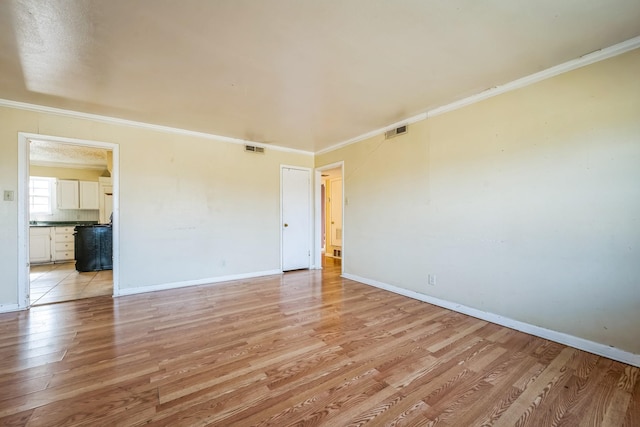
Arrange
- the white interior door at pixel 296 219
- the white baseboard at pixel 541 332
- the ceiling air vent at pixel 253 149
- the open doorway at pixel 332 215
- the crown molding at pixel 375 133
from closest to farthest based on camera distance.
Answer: the white baseboard at pixel 541 332 < the crown molding at pixel 375 133 < the ceiling air vent at pixel 253 149 < the white interior door at pixel 296 219 < the open doorway at pixel 332 215

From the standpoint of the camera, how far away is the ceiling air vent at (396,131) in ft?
12.2

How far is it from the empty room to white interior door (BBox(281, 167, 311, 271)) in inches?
43.1

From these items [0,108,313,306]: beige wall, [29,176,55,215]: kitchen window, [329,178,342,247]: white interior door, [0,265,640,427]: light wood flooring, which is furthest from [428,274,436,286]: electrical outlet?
[29,176,55,215]: kitchen window

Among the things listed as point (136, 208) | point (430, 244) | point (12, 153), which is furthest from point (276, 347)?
point (12, 153)

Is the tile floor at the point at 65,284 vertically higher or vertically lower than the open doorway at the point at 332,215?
lower

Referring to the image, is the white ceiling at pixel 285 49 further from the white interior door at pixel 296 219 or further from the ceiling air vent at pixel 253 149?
the white interior door at pixel 296 219

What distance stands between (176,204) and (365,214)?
10.2 feet

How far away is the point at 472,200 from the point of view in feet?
9.74

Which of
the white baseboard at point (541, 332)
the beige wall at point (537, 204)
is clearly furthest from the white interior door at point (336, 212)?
the white baseboard at point (541, 332)

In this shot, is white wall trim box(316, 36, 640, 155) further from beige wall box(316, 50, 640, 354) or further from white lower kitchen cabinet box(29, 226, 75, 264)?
white lower kitchen cabinet box(29, 226, 75, 264)

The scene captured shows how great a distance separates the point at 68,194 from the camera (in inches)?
262

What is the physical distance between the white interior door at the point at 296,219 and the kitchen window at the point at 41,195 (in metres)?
6.31

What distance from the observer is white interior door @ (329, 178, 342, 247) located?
7137 mm

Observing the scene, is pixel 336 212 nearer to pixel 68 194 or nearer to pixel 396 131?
pixel 396 131
